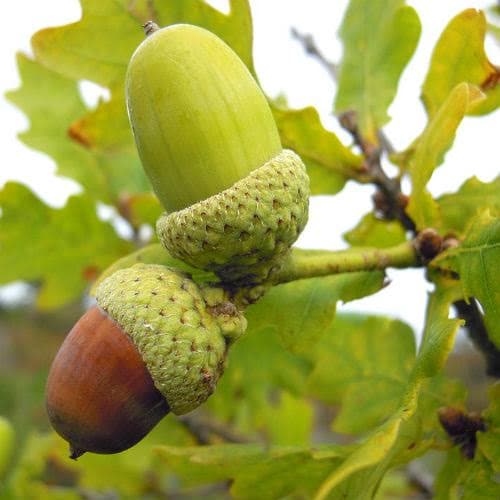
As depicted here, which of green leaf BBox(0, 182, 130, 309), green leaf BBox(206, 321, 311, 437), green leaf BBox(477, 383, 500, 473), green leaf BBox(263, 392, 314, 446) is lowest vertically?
green leaf BBox(263, 392, 314, 446)

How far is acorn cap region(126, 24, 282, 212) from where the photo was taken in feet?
3.27

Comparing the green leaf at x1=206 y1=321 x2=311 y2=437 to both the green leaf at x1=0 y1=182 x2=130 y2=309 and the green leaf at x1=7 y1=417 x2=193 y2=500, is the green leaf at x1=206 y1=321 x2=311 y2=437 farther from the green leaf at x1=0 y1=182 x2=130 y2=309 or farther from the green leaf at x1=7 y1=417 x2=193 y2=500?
the green leaf at x1=0 y1=182 x2=130 y2=309

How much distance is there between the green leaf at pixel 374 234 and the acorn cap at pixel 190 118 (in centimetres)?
57

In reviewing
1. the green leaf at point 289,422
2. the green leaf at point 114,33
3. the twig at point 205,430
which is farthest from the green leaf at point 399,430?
the green leaf at point 289,422

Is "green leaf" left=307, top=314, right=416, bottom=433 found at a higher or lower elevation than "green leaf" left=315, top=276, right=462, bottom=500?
lower

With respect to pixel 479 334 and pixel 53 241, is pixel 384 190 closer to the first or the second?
pixel 479 334

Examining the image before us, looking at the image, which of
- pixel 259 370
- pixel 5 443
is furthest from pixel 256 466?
pixel 5 443

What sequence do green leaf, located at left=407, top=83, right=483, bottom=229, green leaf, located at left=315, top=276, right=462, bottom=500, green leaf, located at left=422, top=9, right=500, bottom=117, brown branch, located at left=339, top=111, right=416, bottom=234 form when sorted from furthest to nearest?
1. brown branch, located at left=339, top=111, right=416, bottom=234
2. green leaf, located at left=422, top=9, right=500, bottom=117
3. green leaf, located at left=407, top=83, right=483, bottom=229
4. green leaf, located at left=315, top=276, right=462, bottom=500

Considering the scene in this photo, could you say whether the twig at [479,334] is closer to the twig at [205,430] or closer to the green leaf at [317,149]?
the green leaf at [317,149]

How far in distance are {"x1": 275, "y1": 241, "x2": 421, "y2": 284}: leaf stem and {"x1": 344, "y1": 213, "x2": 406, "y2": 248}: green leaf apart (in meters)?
0.30

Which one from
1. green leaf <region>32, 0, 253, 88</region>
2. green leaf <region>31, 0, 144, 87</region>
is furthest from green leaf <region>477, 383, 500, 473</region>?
green leaf <region>31, 0, 144, 87</region>

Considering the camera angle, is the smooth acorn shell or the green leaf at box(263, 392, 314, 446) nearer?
the smooth acorn shell

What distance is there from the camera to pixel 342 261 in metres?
1.17

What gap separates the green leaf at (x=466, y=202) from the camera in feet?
4.32
